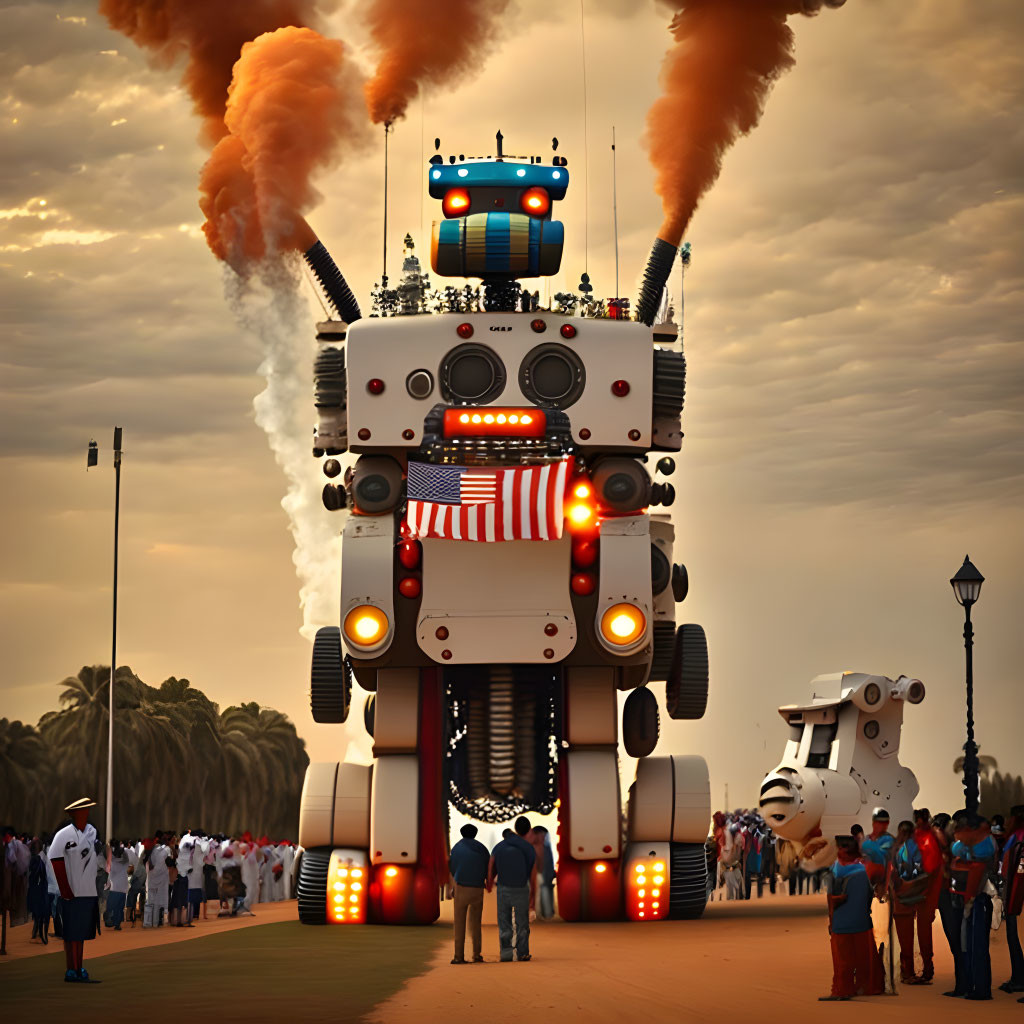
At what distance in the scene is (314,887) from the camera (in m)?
25.3

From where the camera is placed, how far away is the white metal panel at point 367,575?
2445 cm

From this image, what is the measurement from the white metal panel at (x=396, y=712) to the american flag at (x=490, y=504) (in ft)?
8.74

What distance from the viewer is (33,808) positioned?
52156 mm

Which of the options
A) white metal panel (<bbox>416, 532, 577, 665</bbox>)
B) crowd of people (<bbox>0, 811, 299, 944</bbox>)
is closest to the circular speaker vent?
white metal panel (<bbox>416, 532, 577, 665</bbox>)

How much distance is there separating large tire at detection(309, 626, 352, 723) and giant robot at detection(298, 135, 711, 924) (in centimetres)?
3

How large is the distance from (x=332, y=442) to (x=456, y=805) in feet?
19.6

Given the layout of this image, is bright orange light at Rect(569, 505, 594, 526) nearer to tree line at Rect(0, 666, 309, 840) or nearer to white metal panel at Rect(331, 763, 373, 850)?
white metal panel at Rect(331, 763, 373, 850)

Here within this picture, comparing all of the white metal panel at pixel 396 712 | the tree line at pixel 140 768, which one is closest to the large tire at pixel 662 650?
the white metal panel at pixel 396 712

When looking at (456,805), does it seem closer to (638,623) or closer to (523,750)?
(523,750)

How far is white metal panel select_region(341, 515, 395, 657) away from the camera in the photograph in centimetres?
2445

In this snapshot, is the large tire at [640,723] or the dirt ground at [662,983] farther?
the large tire at [640,723]

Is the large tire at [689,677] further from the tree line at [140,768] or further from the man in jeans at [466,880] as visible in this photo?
the tree line at [140,768]

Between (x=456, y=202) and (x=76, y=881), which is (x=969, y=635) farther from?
(x=76, y=881)

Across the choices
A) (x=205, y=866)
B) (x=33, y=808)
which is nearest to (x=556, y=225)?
(x=205, y=866)
